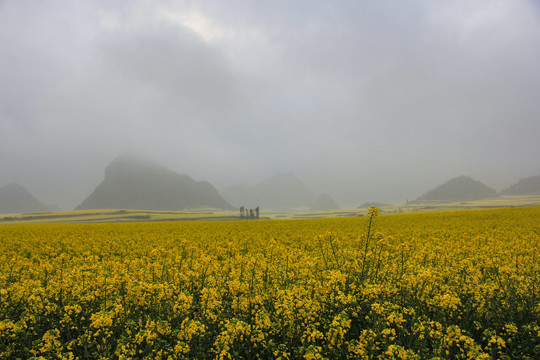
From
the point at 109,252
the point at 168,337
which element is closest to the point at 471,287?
the point at 168,337

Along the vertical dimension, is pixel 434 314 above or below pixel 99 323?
below

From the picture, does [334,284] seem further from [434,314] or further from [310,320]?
[434,314]

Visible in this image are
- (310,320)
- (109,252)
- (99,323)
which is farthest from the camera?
(109,252)

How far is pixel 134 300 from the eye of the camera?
493 centimetres

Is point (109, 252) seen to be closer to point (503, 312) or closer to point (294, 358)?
point (294, 358)

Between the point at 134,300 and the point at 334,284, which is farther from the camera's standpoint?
the point at 334,284

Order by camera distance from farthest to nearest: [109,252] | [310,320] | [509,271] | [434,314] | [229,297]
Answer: [109,252], [509,271], [229,297], [434,314], [310,320]

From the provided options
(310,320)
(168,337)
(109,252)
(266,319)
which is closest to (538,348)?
(310,320)

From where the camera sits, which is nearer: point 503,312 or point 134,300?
point 134,300

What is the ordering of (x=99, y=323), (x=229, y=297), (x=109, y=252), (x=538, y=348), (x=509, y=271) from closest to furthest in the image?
(x=99, y=323), (x=538, y=348), (x=229, y=297), (x=509, y=271), (x=109, y=252)

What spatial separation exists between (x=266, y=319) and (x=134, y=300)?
254 centimetres

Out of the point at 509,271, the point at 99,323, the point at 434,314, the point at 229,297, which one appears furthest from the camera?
the point at 509,271

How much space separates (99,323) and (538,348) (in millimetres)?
6375

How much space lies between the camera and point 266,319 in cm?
411
